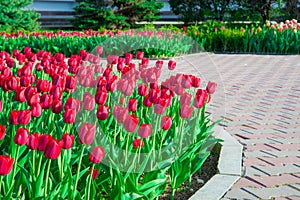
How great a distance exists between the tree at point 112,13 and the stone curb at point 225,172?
12.6m

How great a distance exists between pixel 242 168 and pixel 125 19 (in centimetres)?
1401

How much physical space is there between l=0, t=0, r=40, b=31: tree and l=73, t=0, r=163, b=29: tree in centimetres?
218

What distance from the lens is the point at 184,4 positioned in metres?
19.2

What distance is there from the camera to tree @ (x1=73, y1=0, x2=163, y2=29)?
16.8m

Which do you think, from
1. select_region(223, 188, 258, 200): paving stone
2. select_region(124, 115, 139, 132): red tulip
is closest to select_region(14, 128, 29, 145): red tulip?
select_region(124, 115, 139, 132): red tulip

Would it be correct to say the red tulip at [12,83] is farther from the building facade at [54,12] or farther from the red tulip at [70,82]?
the building facade at [54,12]

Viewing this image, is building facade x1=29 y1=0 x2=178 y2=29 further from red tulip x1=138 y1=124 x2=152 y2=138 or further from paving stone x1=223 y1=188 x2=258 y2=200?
red tulip x1=138 y1=124 x2=152 y2=138

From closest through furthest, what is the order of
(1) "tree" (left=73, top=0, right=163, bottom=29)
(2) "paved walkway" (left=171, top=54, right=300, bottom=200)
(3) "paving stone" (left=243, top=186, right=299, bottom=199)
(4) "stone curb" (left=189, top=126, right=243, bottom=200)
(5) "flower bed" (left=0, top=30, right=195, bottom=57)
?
(4) "stone curb" (left=189, top=126, right=243, bottom=200) < (3) "paving stone" (left=243, top=186, right=299, bottom=199) < (2) "paved walkway" (left=171, top=54, right=300, bottom=200) < (5) "flower bed" (left=0, top=30, right=195, bottom=57) < (1) "tree" (left=73, top=0, right=163, bottom=29)

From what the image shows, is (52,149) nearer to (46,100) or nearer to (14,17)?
(46,100)

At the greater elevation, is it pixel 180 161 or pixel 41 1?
pixel 41 1

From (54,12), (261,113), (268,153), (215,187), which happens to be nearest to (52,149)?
(215,187)

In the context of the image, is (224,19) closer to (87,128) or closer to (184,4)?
(184,4)

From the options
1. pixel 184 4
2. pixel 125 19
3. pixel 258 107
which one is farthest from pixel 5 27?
pixel 258 107

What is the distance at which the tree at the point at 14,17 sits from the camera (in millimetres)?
14391
